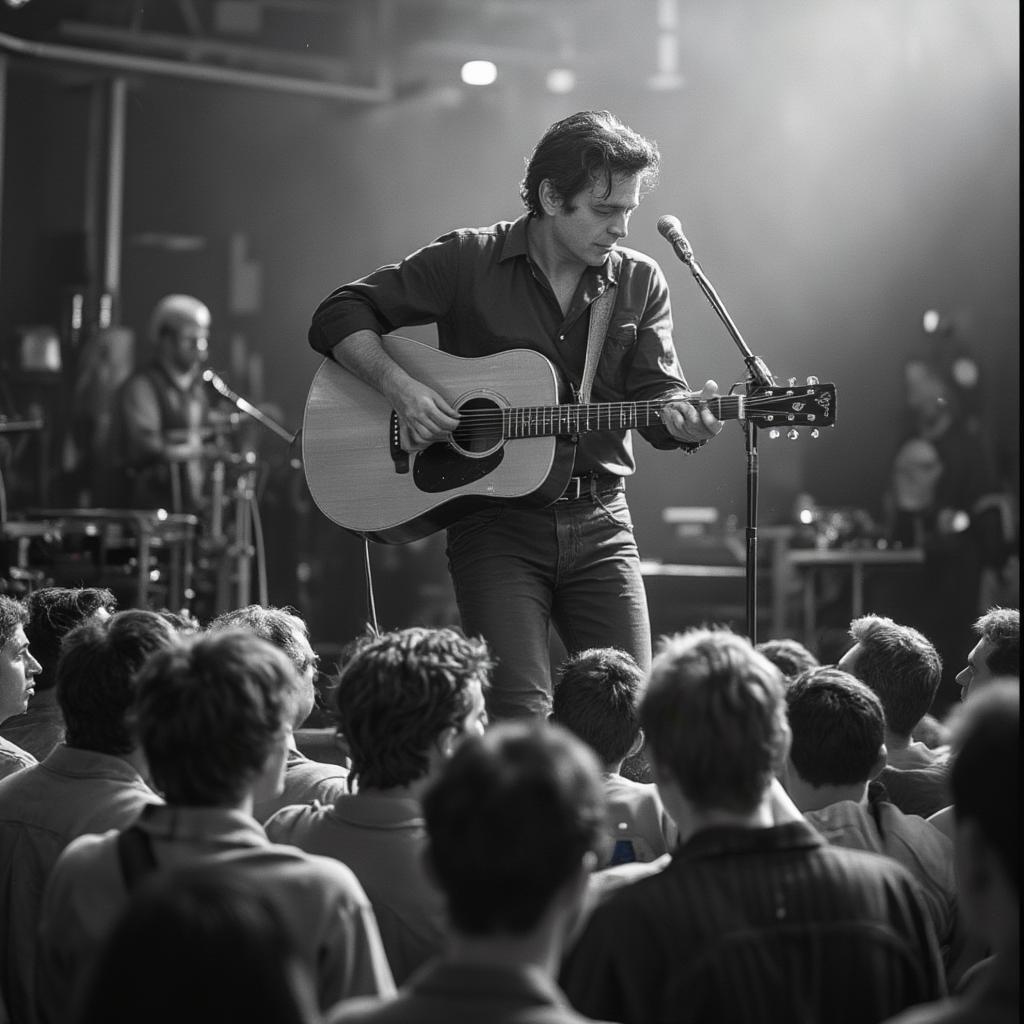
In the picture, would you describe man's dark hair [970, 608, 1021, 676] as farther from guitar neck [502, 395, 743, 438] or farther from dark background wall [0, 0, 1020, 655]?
dark background wall [0, 0, 1020, 655]

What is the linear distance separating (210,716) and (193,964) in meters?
0.80

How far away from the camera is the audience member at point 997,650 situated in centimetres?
346

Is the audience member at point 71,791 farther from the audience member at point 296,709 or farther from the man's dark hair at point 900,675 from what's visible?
the man's dark hair at point 900,675

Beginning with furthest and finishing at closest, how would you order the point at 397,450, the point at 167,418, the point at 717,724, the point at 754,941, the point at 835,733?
the point at 167,418, the point at 397,450, the point at 835,733, the point at 717,724, the point at 754,941

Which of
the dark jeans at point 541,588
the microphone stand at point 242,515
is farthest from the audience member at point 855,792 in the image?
the microphone stand at point 242,515

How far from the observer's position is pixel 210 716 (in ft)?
6.84

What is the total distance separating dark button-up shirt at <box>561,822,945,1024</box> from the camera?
178 cm

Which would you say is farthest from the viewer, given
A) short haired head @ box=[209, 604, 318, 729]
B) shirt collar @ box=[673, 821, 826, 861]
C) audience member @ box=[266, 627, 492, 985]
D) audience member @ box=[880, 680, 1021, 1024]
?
short haired head @ box=[209, 604, 318, 729]

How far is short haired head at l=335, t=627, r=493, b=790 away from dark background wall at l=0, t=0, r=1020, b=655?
6.76 m

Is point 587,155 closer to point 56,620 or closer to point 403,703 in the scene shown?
point 403,703

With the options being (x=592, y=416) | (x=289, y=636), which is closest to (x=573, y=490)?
(x=592, y=416)

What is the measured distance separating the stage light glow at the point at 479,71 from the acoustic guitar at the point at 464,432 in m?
7.28

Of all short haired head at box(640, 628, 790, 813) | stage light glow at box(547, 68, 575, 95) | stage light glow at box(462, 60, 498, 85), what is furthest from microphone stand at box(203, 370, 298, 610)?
short haired head at box(640, 628, 790, 813)

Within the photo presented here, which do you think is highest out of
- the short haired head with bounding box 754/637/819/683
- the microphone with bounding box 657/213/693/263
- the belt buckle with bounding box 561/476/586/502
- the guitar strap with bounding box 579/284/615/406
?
the microphone with bounding box 657/213/693/263
